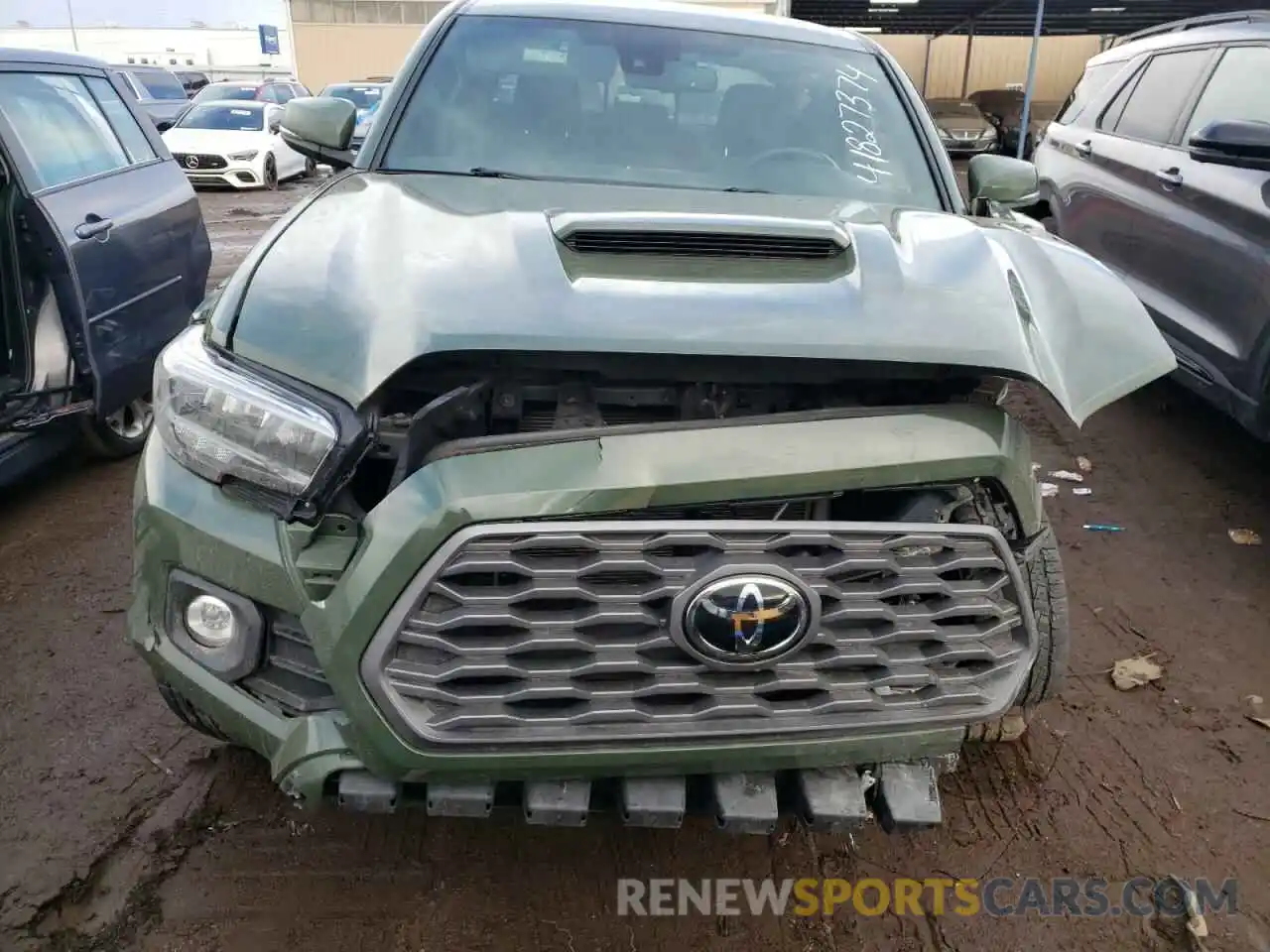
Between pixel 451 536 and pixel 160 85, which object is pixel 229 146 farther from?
pixel 451 536

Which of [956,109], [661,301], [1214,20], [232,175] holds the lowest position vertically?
[232,175]

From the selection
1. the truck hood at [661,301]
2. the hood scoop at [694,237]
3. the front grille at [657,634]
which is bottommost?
the front grille at [657,634]

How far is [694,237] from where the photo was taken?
195cm

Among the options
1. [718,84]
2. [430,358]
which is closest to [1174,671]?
[718,84]

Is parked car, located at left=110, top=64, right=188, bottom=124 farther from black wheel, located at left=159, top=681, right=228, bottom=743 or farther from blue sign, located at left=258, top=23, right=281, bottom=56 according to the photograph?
blue sign, located at left=258, top=23, right=281, bottom=56

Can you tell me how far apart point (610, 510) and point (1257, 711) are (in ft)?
7.70

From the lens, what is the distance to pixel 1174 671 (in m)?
2.89

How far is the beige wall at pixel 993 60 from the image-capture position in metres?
26.9

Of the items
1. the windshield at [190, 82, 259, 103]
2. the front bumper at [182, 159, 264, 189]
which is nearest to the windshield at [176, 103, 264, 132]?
the front bumper at [182, 159, 264, 189]

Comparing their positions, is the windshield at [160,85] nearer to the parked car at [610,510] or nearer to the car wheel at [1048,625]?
the parked car at [610,510]

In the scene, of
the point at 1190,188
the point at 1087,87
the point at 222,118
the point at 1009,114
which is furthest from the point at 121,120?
the point at 1009,114

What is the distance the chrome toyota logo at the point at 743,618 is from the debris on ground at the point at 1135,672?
182 centimetres

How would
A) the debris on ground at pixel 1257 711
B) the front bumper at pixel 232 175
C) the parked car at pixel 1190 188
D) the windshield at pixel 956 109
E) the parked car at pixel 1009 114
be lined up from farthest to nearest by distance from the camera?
the parked car at pixel 1009 114, the windshield at pixel 956 109, the front bumper at pixel 232 175, the parked car at pixel 1190 188, the debris on ground at pixel 1257 711

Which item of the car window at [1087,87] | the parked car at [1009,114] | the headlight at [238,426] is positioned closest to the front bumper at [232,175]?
the car window at [1087,87]
